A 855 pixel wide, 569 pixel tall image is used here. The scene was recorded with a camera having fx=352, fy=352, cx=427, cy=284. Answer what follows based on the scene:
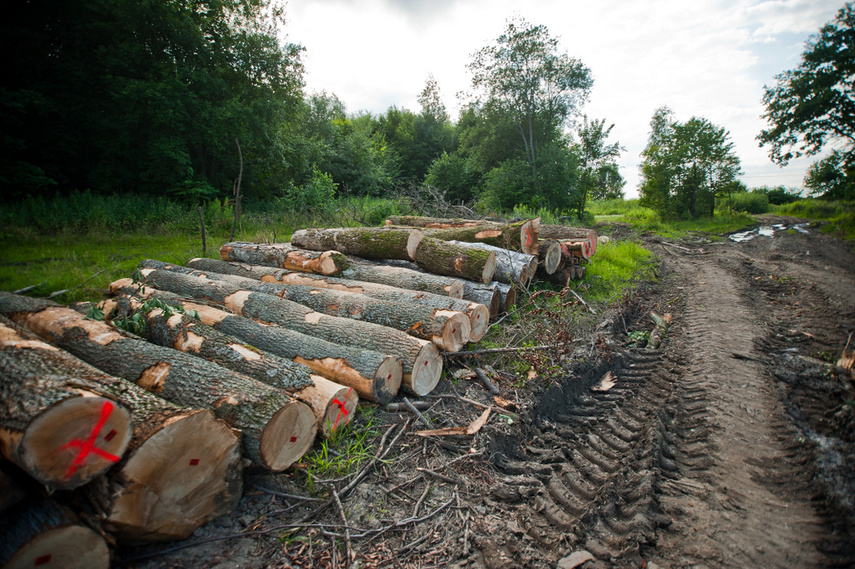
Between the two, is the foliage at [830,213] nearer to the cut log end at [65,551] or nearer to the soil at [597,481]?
the soil at [597,481]

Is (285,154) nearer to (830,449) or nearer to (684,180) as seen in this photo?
(830,449)

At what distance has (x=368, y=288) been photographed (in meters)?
4.66

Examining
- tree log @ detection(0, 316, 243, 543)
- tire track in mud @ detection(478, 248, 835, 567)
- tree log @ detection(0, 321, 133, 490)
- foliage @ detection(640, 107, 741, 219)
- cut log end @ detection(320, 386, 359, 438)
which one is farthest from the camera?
foliage @ detection(640, 107, 741, 219)

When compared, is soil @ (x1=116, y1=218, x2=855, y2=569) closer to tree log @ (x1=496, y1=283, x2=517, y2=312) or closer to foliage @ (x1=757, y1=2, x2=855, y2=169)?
tree log @ (x1=496, y1=283, x2=517, y2=312)

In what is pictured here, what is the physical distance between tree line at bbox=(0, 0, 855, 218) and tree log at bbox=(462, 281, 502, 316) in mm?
7138

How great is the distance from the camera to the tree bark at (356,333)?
325 centimetres

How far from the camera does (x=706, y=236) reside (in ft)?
45.2

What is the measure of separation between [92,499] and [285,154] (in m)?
16.6

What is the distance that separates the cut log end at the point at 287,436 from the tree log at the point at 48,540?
2.60ft

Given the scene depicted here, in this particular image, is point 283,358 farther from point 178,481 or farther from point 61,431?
point 61,431

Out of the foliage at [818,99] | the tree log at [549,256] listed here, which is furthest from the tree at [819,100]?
the tree log at [549,256]

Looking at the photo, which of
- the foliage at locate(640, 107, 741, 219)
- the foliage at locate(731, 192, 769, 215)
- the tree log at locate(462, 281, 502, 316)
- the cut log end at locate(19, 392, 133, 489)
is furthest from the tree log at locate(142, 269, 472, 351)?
the foliage at locate(731, 192, 769, 215)

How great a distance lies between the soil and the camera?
1.87 metres

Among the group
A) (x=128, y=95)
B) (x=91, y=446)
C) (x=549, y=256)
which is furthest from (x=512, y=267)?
(x=128, y=95)
